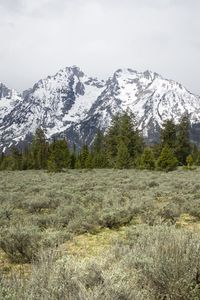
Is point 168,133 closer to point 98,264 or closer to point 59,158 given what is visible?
point 59,158

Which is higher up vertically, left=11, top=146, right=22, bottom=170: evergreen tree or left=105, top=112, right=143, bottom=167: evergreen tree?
left=105, top=112, right=143, bottom=167: evergreen tree

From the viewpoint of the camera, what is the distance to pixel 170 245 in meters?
5.70

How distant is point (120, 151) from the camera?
5778 centimetres

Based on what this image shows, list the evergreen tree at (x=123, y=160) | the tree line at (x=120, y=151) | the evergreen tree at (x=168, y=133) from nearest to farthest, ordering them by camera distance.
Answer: the tree line at (x=120, y=151), the evergreen tree at (x=123, y=160), the evergreen tree at (x=168, y=133)

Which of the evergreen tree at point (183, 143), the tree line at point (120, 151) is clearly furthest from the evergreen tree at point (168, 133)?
the evergreen tree at point (183, 143)

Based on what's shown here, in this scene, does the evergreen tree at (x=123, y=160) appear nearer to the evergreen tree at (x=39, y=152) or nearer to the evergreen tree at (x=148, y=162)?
the evergreen tree at (x=148, y=162)

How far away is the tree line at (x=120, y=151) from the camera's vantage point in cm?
5643

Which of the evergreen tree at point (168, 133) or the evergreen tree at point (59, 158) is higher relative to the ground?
the evergreen tree at point (168, 133)

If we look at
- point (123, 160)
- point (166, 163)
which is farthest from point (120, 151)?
point (166, 163)

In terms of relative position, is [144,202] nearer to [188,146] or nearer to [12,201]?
[12,201]

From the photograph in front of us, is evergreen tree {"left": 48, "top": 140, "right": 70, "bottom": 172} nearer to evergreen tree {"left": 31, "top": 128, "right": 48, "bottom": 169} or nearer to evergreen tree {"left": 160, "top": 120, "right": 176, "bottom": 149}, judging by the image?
evergreen tree {"left": 31, "top": 128, "right": 48, "bottom": 169}

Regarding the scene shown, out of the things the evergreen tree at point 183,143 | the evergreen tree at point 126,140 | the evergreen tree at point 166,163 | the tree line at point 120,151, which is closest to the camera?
the evergreen tree at point 166,163

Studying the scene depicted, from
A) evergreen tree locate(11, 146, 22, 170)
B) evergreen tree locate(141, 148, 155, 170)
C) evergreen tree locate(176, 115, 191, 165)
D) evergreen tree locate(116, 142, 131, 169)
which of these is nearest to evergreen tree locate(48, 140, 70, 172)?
evergreen tree locate(116, 142, 131, 169)

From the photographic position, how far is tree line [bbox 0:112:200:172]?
56431 mm
